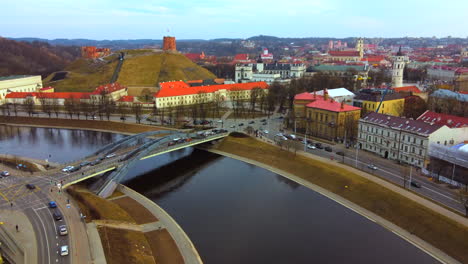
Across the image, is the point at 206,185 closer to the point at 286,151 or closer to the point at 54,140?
the point at 286,151

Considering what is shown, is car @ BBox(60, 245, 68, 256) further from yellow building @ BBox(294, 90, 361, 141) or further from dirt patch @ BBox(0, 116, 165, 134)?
dirt patch @ BBox(0, 116, 165, 134)

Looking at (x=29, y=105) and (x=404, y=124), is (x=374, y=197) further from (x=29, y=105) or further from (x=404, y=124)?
(x=29, y=105)

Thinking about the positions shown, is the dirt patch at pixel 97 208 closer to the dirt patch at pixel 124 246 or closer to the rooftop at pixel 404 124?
the dirt patch at pixel 124 246

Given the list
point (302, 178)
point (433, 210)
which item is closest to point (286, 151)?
point (302, 178)

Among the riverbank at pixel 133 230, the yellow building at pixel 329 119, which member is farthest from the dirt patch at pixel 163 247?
the yellow building at pixel 329 119

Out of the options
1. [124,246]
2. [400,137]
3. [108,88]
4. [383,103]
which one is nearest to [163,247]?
[124,246]

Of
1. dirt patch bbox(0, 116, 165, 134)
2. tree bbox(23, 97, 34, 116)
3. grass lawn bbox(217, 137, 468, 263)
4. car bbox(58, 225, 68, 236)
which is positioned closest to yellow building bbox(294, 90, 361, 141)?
grass lawn bbox(217, 137, 468, 263)
